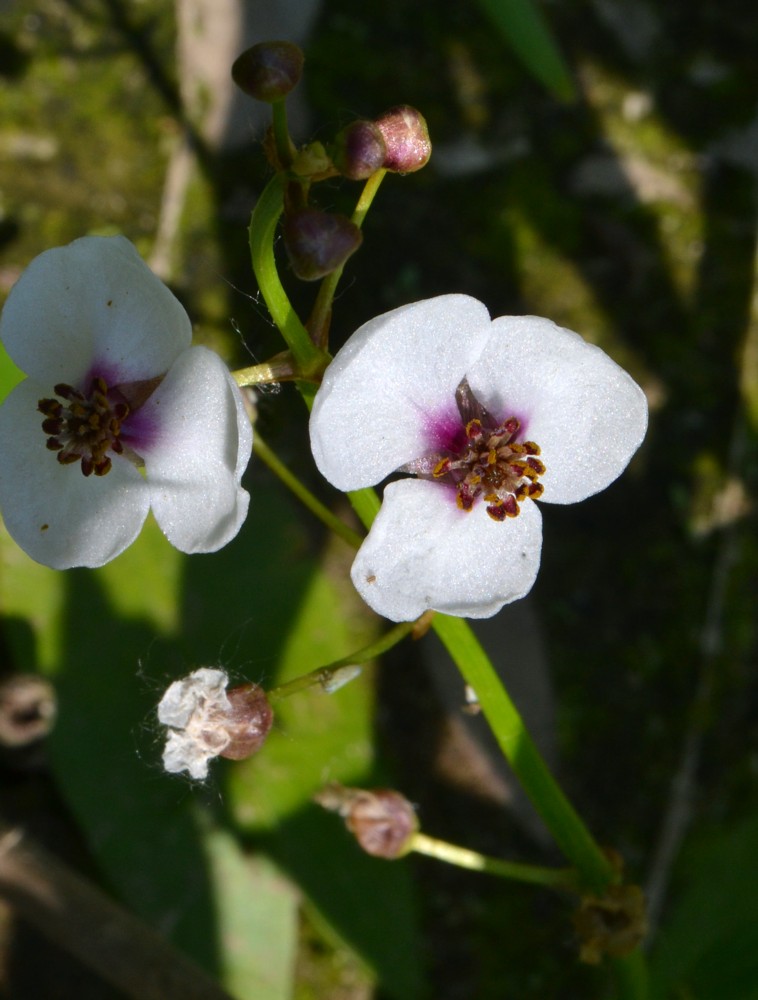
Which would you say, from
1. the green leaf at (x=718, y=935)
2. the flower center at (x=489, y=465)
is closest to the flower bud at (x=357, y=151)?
the flower center at (x=489, y=465)

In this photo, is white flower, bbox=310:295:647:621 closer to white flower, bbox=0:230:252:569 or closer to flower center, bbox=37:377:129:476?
white flower, bbox=0:230:252:569

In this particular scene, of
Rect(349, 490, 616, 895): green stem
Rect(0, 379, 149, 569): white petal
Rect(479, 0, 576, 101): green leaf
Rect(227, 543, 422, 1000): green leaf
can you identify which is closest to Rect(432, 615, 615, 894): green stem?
Rect(349, 490, 616, 895): green stem

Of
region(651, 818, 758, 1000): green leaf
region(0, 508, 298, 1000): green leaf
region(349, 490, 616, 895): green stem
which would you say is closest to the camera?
region(349, 490, 616, 895): green stem

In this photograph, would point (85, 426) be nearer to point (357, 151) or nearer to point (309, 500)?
point (309, 500)

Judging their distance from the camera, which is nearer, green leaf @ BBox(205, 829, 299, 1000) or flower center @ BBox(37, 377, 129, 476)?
flower center @ BBox(37, 377, 129, 476)

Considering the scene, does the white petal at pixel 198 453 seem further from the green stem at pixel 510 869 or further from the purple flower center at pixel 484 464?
the green stem at pixel 510 869

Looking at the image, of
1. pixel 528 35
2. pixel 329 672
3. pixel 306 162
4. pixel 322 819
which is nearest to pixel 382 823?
pixel 329 672
